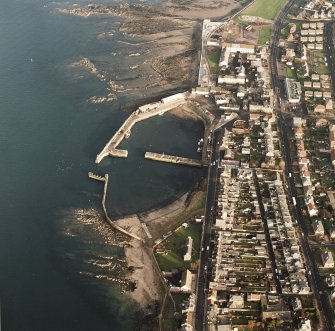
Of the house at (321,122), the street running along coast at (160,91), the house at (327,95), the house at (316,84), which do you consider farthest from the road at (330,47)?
the street running along coast at (160,91)

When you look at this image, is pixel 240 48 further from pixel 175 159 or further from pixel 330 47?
pixel 175 159

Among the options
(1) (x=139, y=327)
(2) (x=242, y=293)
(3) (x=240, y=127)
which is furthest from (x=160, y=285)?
(3) (x=240, y=127)

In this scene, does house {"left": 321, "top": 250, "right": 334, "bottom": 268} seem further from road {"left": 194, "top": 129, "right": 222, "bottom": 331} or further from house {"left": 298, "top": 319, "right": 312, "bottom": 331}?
road {"left": 194, "top": 129, "right": 222, "bottom": 331}

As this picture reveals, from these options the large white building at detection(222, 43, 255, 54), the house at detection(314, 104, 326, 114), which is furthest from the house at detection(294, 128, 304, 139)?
the large white building at detection(222, 43, 255, 54)

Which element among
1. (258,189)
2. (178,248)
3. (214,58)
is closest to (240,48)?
(214,58)

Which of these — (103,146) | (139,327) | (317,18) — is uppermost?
(317,18)

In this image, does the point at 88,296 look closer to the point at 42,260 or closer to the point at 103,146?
the point at 42,260

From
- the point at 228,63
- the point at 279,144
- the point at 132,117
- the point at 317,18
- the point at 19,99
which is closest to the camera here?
the point at 279,144
